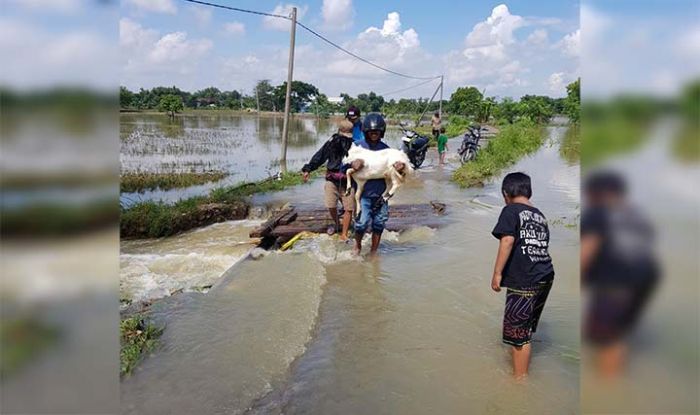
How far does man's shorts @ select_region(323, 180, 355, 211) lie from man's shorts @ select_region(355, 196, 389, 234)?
446 millimetres

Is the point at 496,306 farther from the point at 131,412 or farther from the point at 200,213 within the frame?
the point at 200,213

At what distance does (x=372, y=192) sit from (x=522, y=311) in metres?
2.76

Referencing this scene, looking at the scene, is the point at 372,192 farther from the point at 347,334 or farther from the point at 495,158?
the point at 495,158

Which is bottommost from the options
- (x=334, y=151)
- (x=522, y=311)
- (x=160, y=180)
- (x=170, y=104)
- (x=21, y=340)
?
(x=160, y=180)

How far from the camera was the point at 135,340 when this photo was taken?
11.6ft

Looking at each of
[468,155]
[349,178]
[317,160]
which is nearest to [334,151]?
[317,160]

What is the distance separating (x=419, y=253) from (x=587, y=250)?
5153mm

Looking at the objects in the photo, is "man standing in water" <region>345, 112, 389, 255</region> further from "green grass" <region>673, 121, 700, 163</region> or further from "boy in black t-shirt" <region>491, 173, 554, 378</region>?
"green grass" <region>673, 121, 700, 163</region>

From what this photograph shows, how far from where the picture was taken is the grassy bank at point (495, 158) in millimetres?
12312

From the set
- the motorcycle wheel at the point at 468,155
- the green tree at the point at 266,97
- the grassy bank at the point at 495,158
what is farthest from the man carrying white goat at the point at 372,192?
the green tree at the point at 266,97

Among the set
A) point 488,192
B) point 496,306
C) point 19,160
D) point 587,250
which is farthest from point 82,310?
point 488,192

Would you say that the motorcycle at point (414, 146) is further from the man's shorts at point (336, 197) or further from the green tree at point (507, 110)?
the green tree at point (507, 110)

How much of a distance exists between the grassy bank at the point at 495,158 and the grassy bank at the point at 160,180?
22.9ft

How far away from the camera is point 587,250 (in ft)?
2.96
